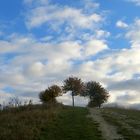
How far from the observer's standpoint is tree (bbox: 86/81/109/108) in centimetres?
9782

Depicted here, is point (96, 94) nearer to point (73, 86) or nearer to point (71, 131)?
point (73, 86)

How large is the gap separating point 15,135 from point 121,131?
7463 mm

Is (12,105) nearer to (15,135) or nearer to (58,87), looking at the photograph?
(15,135)

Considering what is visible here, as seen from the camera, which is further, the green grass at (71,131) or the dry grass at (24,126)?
the green grass at (71,131)

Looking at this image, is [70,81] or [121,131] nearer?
[121,131]

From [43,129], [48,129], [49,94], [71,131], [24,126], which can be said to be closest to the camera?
[71,131]

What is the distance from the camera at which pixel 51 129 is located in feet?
98.7

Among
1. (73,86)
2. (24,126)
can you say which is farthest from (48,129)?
(73,86)

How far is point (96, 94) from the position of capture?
323 ft

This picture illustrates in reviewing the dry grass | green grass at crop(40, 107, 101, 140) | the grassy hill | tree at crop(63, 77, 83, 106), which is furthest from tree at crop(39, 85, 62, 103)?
green grass at crop(40, 107, 101, 140)

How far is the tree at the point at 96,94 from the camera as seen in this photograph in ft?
321

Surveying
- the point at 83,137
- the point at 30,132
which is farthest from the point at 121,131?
the point at 30,132

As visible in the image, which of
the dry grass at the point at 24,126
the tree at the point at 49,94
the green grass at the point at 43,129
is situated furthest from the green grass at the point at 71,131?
the tree at the point at 49,94

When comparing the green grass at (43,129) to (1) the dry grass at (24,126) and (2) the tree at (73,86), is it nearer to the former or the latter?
(1) the dry grass at (24,126)
